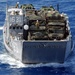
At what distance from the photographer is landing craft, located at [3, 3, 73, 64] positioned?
104062 millimetres

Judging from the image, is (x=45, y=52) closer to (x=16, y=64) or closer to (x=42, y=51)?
(x=42, y=51)

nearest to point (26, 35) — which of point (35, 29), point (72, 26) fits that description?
point (35, 29)

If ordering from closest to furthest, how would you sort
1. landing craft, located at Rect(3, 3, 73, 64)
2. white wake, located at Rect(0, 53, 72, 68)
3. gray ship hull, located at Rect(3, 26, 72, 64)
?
gray ship hull, located at Rect(3, 26, 72, 64), landing craft, located at Rect(3, 3, 73, 64), white wake, located at Rect(0, 53, 72, 68)

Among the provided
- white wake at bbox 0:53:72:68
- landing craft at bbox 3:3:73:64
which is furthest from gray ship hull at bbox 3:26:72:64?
white wake at bbox 0:53:72:68

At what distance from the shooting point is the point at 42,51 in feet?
343

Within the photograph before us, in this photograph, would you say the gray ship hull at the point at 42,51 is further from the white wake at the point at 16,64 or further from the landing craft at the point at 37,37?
the white wake at the point at 16,64

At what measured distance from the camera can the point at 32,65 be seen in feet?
349

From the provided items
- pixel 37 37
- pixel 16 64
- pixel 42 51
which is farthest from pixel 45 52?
pixel 16 64

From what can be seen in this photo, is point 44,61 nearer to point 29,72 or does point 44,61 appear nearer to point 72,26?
point 29,72

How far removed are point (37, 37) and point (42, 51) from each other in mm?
2954

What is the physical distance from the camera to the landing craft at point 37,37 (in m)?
104

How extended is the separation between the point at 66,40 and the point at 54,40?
2225mm

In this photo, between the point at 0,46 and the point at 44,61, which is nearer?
the point at 44,61

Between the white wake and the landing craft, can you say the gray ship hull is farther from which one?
the white wake
